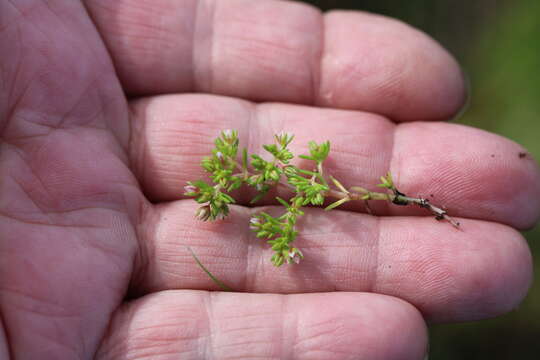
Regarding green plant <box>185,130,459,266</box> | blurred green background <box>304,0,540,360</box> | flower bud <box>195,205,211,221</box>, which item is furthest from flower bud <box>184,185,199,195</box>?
blurred green background <box>304,0,540,360</box>

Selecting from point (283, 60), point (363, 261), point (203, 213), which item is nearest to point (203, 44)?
point (283, 60)

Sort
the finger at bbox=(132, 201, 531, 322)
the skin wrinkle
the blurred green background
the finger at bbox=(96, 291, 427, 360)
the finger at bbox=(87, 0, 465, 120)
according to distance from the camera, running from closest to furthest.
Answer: the finger at bbox=(96, 291, 427, 360), the finger at bbox=(132, 201, 531, 322), the finger at bbox=(87, 0, 465, 120), the skin wrinkle, the blurred green background

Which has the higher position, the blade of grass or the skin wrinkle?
the skin wrinkle

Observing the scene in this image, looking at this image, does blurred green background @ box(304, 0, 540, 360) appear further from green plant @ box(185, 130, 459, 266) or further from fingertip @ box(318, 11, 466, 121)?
green plant @ box(185, 130, 459, 266)

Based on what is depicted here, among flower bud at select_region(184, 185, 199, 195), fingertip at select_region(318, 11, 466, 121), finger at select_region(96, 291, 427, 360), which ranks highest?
fingertip at select_region(318, 11, 466, 121)

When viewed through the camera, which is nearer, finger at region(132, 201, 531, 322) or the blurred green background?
finger at region(132, 201, 531, 322)

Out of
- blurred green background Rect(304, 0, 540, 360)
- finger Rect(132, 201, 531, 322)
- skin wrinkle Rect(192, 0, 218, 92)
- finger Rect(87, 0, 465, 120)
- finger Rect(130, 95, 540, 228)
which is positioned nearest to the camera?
finger Rect(132, 201, 531, 322)

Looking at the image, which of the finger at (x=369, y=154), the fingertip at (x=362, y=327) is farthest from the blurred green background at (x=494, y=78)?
the fingertip at (x=362, y=327)

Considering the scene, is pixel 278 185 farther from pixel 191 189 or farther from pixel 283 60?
pixel 283 60
